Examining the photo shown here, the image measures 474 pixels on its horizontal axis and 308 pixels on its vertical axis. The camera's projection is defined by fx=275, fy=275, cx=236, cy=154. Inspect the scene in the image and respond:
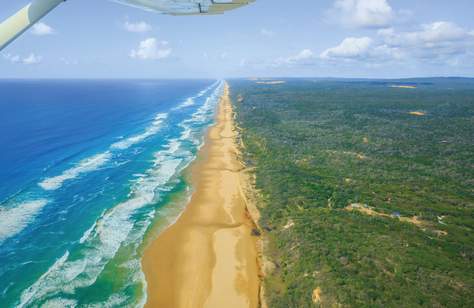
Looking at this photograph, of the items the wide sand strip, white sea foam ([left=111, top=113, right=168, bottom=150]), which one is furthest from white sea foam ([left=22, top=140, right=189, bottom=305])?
white sea foam ([left=111, top=113, right=168, bottom=150])

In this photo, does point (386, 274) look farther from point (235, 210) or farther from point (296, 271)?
point (235, 210)

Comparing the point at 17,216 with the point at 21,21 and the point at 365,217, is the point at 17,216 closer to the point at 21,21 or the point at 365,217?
the point at 21,21

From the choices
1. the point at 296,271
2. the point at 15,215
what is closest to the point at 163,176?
the point at 15,215

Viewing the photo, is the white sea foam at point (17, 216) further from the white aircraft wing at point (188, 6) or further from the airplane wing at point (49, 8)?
the white aircraft wing at point (188, 6)

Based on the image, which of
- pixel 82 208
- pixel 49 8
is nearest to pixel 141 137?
pixel 82 208

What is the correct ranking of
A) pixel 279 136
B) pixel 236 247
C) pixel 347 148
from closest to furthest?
pixel 236 247 < pixel 347 148 < pixel 279 136

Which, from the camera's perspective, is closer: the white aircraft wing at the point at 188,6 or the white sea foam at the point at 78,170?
the white aircraft wing at the point at 188,6

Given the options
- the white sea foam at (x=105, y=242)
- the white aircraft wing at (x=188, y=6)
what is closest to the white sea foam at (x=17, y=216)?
the white sea foam at (x=105, y=242)
